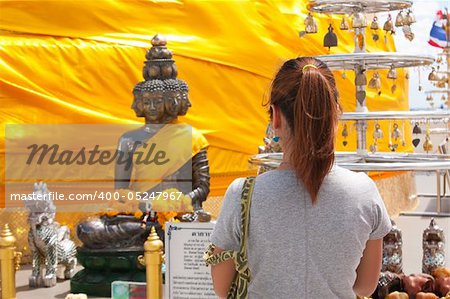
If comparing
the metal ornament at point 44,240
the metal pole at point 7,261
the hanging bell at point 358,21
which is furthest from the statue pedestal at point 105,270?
the hanging bell at point 358,21

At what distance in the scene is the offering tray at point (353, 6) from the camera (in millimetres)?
4215

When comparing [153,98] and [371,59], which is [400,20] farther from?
[153,98]

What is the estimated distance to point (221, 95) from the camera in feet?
27.5

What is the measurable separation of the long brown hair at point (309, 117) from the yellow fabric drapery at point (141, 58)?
5518 millimetres

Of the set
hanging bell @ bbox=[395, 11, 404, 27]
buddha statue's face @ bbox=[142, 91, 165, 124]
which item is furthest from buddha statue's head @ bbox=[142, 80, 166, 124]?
hanging bell @ bbox=[395, 11, 404, 27]

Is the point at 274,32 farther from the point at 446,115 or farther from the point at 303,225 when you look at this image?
the point at 303,225

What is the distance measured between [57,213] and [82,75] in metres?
1.34

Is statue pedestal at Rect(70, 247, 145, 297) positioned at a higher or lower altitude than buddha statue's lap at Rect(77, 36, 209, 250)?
lower

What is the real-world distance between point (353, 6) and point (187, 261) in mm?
1685

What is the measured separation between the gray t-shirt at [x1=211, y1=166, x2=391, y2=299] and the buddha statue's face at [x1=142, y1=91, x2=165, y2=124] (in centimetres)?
416

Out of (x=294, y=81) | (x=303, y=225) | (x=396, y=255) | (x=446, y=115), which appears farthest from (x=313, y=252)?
(x=396, y=255)

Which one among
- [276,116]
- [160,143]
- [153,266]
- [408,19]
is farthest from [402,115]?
[160,143]

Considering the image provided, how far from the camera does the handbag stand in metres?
Answer: 2.27

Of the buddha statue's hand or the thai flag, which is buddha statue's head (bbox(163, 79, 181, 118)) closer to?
the buddha statue's hand
